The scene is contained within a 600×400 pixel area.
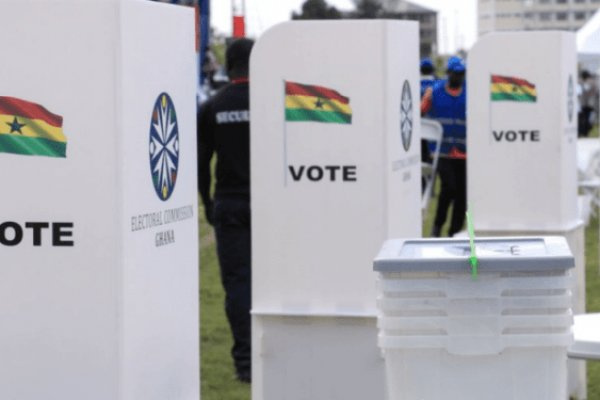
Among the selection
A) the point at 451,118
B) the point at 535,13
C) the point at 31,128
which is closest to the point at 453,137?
the point at 451,118

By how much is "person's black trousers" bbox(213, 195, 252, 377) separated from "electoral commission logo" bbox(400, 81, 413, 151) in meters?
1.90

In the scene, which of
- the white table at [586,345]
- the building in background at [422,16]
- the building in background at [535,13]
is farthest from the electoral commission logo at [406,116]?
the building in background at [535,13]

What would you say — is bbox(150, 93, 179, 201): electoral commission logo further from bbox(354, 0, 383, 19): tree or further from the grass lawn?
bbox(354, 0, 383, 19): tree

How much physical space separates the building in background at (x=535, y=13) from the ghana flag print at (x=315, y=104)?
3819 inches

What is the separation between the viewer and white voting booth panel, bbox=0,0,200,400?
4.07 meters

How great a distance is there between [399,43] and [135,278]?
8.25 ft

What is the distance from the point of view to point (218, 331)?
1111cm

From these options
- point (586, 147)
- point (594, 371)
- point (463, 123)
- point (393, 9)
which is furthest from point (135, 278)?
point (393, 9)

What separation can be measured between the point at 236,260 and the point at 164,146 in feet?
13.9

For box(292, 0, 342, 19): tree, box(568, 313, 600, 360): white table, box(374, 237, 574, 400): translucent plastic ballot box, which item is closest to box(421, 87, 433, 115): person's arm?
box(568, 313, 600, 360): white table

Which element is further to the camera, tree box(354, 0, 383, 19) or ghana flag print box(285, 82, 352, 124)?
tree box(354, 0, 383, 19)

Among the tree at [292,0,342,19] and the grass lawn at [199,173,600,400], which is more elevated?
the tree at [292,0,342,19]

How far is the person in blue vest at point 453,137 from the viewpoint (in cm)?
1402

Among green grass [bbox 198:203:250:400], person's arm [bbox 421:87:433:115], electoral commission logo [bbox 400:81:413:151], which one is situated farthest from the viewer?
person's arm [bbox 421:87:433:115]
